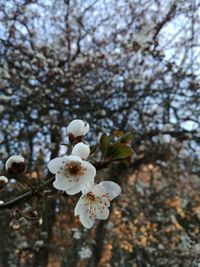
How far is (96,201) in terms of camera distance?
1386 millimetres

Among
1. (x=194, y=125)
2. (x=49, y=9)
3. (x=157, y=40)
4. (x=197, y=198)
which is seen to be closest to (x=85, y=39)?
(x=49, y=9)

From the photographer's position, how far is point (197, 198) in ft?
30.5

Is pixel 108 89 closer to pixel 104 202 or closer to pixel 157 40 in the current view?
pixel 157 40

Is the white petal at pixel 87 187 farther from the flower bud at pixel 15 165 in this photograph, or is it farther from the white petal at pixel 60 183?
the flower bud at pixel 15 165

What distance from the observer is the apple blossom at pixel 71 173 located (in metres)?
1.25

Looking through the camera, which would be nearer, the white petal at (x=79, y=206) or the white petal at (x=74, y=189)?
the white petal at (x=74, y=189)

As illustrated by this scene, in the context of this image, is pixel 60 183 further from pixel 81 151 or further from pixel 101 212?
pixel 101 212

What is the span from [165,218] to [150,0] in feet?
12.2

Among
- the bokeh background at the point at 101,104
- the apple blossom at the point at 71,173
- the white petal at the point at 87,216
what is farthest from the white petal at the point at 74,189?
the bokeh background at the point at 101,104

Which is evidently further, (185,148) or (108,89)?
(185,148)

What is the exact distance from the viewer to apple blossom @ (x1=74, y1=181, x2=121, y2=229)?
4.48 feet

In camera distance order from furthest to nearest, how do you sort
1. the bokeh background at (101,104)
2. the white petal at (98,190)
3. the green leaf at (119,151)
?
the bokeh background at (101,104), the white petal at (98,190), the green leaf at (119,151)

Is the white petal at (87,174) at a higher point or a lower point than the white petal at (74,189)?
higher

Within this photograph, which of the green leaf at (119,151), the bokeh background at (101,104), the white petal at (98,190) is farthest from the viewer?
the bokeh background at (101,104)
